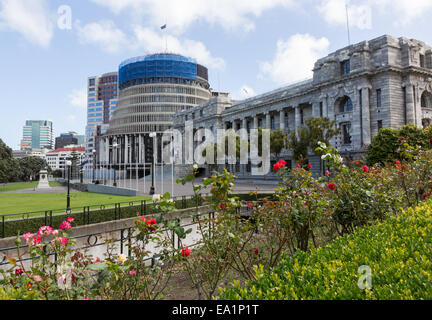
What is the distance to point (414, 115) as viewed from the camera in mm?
36344

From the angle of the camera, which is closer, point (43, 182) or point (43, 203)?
point (43, 203)

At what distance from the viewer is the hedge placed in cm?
291

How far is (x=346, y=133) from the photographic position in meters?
40.1

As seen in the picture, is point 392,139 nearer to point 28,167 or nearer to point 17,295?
point 17,295

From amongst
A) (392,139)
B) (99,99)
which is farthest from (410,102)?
(99,99)

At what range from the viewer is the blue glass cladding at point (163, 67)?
103 metres

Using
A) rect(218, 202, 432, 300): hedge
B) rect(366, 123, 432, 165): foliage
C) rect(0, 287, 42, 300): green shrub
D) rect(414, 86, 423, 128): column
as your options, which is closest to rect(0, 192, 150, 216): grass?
rect(0, 287, 42, 300): green shrub

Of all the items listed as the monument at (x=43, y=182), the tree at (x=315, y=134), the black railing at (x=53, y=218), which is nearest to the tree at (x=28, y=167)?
the monument at (x=43, y=182)

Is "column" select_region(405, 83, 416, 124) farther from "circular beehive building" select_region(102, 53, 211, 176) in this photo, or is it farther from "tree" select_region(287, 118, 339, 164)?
"circular beehive building" select_region(102, 53, 211, 176)

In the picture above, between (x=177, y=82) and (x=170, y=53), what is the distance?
1201cm

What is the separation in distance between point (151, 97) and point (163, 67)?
12095 mm

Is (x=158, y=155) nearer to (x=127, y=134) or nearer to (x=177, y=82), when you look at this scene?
(x=127, y=134)

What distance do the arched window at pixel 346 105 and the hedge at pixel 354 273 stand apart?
39.2 metres

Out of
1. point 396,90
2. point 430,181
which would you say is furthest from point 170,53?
point 430,181
